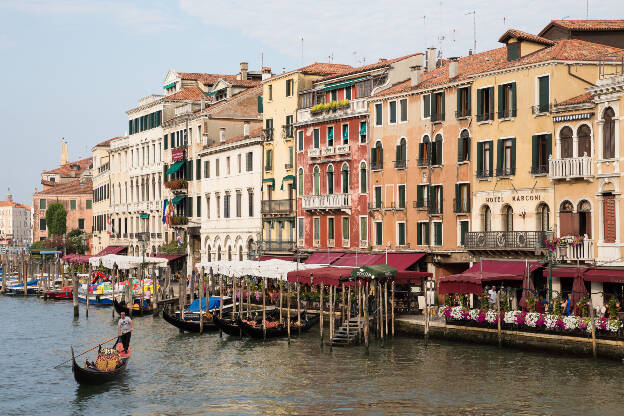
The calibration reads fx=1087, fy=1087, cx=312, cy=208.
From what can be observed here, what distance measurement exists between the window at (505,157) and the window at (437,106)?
4477 millimetres

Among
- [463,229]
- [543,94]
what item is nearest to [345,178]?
[463,229]

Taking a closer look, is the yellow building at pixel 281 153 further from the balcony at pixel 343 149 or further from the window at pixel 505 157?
the window at pixel 505 157

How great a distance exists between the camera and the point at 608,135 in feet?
127

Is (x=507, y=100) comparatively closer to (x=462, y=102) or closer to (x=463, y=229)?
(x=462, y=102)

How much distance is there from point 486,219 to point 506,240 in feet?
7.71

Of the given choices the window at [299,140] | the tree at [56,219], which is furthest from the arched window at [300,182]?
the tree at [56,219]

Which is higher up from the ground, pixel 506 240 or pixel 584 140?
pixel 584 140

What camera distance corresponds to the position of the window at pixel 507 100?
43.8 meters

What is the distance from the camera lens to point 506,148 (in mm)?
44406

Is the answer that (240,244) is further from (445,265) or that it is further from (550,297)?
(550,297)

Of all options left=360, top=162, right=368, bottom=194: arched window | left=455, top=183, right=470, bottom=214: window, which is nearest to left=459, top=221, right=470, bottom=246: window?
left=455, top=183, right=470, bottom=214: window

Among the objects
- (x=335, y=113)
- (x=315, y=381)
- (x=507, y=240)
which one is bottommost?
(x=315, y=381)

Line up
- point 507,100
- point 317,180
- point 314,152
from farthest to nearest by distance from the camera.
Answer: point 317,180 → point 314,152 → point 507,100

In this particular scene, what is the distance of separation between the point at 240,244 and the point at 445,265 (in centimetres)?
2097
